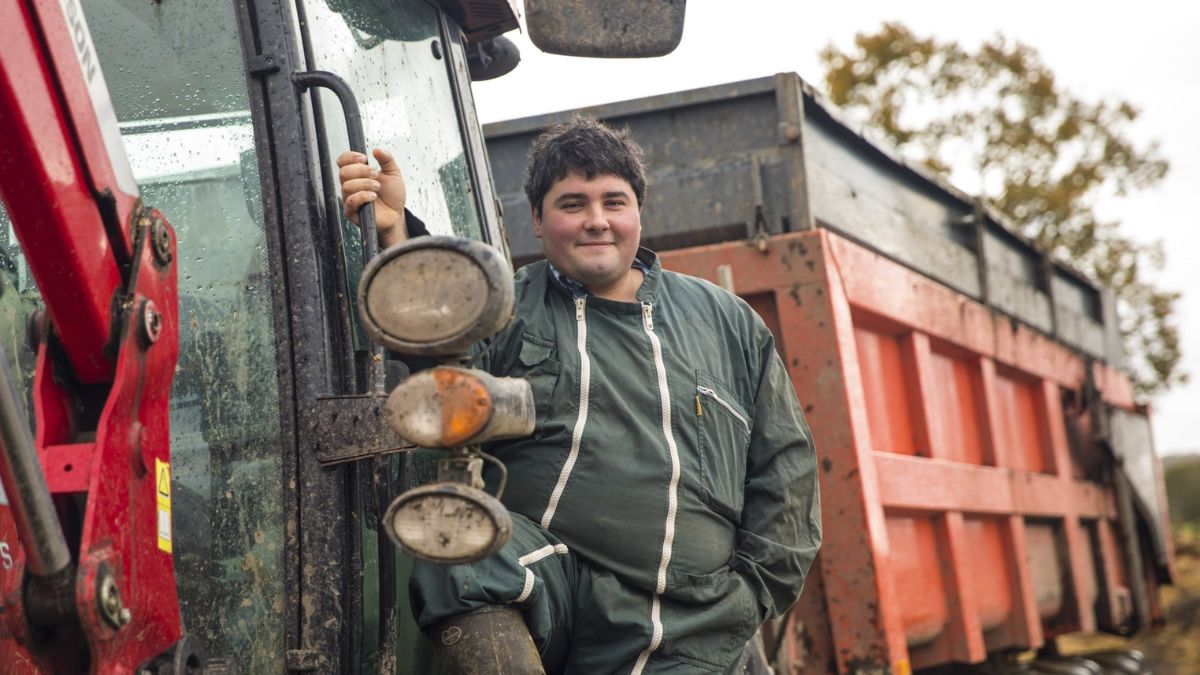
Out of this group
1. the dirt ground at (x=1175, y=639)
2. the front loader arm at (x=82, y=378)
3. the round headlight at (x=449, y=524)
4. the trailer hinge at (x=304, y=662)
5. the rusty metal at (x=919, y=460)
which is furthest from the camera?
the dirt ground at (x=1175, y=639)

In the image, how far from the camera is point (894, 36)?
54.0 ft

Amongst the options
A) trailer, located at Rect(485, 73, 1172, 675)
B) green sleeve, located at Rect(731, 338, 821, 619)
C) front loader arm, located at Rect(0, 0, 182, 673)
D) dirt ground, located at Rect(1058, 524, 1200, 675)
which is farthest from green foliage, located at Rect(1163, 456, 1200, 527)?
front loader arm, located at Rect(0, 0, 182, 673)

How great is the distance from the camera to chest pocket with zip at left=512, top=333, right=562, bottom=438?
223 cm

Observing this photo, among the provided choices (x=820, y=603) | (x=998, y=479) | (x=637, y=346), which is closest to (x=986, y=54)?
(x=998, y=479)

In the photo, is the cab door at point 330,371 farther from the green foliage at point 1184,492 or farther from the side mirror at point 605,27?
the green foliage at point 1184,492

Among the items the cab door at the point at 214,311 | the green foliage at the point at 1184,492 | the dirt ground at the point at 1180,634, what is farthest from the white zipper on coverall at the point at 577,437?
the green foliage at the point at 1184,492

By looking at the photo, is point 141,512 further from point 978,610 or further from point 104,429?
point 978,610

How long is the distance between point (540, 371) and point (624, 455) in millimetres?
193

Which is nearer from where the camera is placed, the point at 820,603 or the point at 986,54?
the point at 820,603

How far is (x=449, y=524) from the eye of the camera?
1.61 metres

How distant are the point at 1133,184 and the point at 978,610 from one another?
13009mm

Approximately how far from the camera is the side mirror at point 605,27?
7.91 feet

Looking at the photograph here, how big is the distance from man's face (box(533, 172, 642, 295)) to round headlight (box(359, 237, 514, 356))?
0.76 meters

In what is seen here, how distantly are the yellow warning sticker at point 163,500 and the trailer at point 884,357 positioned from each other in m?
2.07
